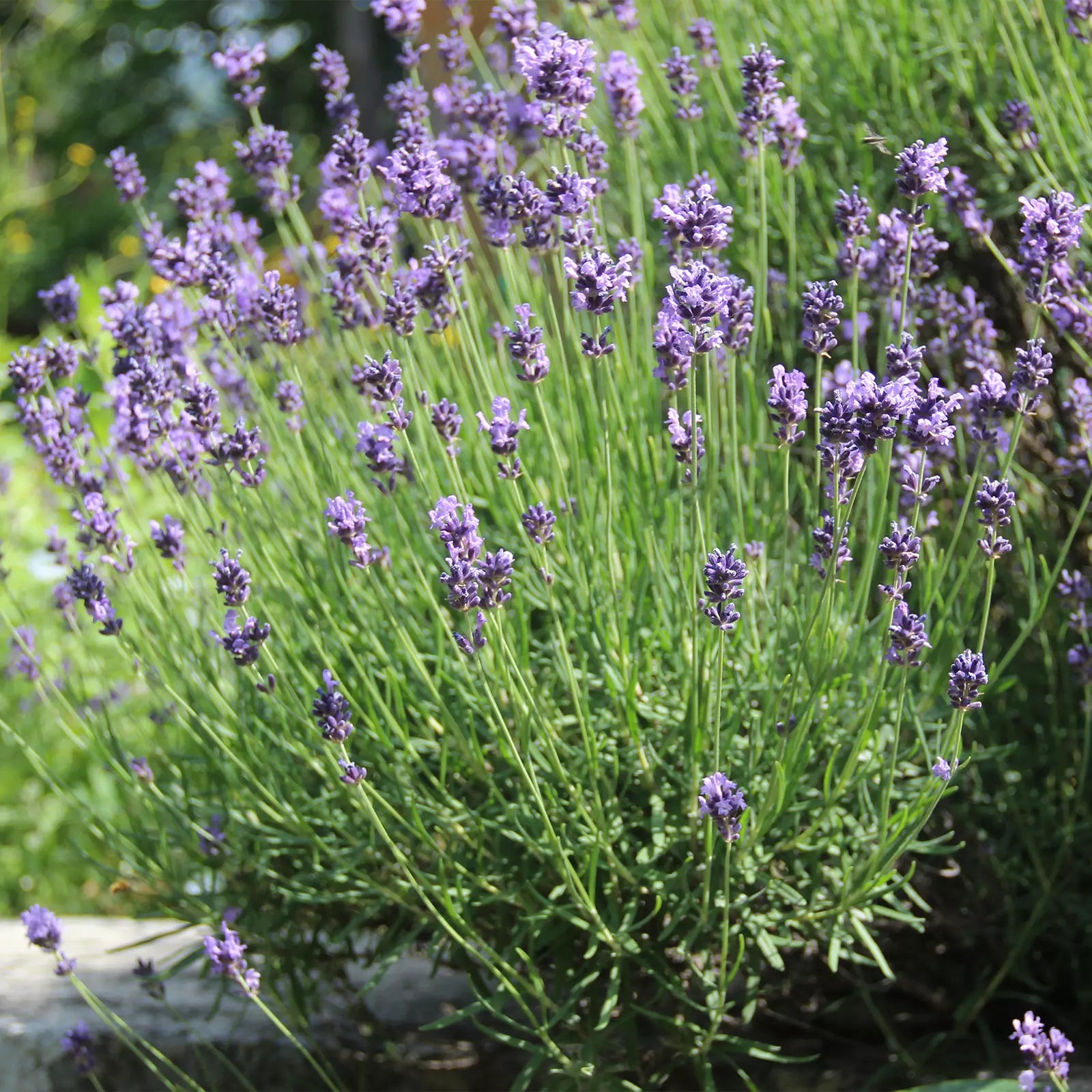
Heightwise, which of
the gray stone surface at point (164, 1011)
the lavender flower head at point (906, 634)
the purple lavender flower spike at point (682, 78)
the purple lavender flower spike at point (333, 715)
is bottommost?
the gray stone surface at point (164, 1011)

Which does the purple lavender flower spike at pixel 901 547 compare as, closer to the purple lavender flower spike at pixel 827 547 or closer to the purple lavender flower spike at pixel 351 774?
the purple lavender flower spike at pixel 827 547

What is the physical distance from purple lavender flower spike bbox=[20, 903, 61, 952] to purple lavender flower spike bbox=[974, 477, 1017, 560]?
1605mm

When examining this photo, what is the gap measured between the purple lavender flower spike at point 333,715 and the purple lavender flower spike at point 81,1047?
1.09 metres

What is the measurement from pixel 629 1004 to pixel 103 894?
8.73 ft

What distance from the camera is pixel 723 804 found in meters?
1.70

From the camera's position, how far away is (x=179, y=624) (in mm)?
2330

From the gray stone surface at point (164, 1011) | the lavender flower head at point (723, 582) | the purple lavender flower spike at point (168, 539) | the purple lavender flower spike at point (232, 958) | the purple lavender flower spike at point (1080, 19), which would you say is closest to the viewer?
the lavender flower head at point (723, 582)

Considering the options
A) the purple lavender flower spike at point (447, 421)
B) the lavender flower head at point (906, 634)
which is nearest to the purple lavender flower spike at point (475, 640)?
the purple lavender flower spike at point (447, 421)

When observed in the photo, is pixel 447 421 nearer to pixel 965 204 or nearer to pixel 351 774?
pixel 351 774

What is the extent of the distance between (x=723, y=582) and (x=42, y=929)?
136 cm

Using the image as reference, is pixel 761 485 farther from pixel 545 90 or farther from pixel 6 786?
pixel 6 786

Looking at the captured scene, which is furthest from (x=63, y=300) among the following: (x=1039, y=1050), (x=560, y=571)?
(x=1039, y=1050)

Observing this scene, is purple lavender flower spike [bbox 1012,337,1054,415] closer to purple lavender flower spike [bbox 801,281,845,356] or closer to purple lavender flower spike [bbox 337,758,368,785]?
purple lavender flower spike [bbox 801,281,845,356]

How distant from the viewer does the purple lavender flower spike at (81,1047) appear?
241 cm
